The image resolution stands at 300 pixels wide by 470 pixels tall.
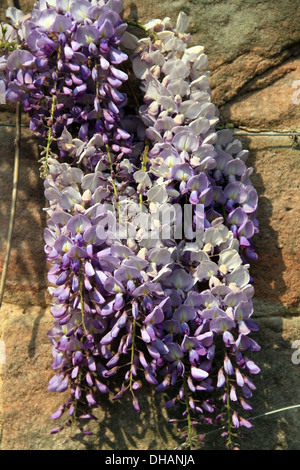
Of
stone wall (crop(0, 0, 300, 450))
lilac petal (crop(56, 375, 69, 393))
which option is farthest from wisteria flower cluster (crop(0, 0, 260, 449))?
stone wall (crop(0, 0, 300, 450))

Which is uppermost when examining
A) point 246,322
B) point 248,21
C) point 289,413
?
point 248,21

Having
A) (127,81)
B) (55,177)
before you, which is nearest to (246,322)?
(55,177)

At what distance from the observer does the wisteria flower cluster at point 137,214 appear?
2105 mm

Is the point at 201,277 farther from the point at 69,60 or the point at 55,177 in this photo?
the point at 69,60

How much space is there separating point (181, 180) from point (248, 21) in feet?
2.68

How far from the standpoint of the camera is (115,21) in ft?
7.58

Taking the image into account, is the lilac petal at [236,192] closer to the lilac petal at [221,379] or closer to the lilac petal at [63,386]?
the lilac petal at [221,379]

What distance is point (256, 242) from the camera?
2508 mm

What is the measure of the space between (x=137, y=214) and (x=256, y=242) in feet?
1.95

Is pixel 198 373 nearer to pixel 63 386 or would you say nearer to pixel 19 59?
pixel 63 386

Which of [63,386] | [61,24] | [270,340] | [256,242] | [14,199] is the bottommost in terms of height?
[63,386]

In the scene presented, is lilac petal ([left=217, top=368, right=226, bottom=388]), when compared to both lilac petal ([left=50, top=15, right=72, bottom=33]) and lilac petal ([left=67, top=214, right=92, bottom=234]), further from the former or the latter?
lilac petal ([left=50, top=15, right=72, bottom=33])

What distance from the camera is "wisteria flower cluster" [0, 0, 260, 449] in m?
2.11

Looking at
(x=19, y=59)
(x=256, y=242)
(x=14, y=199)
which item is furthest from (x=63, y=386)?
(x=19, y=59)
